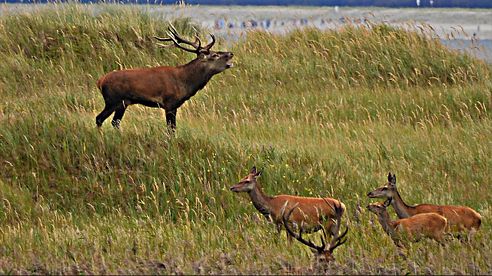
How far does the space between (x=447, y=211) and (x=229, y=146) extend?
3573 millimetres

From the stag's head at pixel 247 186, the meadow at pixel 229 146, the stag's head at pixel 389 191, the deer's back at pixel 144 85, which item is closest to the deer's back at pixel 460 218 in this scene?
the meadow at pixel 229 146

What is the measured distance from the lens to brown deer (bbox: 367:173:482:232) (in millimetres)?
9953

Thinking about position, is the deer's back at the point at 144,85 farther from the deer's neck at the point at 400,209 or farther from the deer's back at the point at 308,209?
the deer's neck at the point at 400,209

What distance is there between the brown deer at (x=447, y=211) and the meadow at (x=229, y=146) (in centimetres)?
18

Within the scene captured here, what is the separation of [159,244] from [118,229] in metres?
0.64

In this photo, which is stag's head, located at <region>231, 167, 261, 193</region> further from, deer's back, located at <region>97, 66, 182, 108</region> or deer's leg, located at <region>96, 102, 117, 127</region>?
deer's leg, located at <region>96, 102, 117, 127</region>

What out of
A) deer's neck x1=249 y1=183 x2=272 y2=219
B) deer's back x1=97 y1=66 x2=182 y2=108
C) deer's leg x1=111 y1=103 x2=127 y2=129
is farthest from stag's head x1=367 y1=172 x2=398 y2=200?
deer's leg x1=111 y1=103 x2=127 y2=129

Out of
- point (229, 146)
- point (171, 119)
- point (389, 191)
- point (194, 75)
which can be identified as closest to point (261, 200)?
point (389, 191)

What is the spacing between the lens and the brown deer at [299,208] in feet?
33.3

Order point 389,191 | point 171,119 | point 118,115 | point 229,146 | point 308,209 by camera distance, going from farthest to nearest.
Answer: point 118,115 < point 171,119 < point 229,146 < point 389,191 < point 308,209

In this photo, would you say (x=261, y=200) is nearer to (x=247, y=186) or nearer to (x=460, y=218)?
(x=247, y=186)

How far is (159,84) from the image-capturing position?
1384cm

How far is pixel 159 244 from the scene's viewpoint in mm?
9922

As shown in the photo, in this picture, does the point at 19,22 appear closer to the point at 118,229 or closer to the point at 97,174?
the point at 97,174
